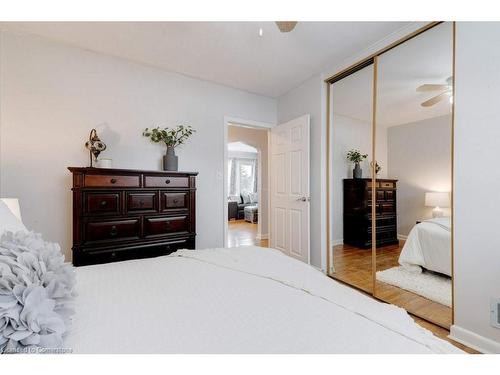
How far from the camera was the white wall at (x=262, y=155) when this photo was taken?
16.9 ft

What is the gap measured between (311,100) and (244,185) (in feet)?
22.5

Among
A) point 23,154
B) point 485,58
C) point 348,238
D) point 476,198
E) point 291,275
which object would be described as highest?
point 485,58

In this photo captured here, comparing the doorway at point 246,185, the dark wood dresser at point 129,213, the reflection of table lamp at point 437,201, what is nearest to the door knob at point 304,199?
the doorway at point 246,185

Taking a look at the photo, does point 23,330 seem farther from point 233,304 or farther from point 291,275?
point 291,275

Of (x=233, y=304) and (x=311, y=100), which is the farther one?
(x=311, y=100)

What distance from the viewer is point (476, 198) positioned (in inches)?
61.9

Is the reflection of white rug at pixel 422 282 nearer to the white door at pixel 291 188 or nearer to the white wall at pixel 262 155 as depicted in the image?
the white door at pixel 291 188

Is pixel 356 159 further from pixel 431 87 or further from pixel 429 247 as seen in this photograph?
pixel 429 247

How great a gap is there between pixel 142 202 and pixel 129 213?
0.15 m

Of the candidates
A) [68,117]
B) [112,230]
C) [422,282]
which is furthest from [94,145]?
[422,282]

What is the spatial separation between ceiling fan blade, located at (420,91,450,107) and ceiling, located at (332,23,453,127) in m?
0.03

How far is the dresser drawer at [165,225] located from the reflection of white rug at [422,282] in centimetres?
209

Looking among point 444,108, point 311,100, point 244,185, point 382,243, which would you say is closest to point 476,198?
point 444,108

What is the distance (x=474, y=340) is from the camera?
1.57 metres
